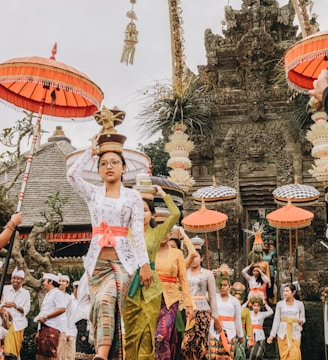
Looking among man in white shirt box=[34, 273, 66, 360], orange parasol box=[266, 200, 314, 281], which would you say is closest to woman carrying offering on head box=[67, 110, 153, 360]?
man in white shirt box=[34, 273, 66, 360]

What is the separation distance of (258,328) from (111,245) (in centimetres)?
775

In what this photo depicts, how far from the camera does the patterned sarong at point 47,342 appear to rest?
888cm

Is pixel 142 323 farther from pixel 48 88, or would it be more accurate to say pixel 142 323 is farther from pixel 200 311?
pixel 48 88

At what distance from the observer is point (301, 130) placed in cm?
1531

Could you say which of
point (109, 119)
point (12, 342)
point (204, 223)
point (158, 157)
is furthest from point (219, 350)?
point (158, 157)

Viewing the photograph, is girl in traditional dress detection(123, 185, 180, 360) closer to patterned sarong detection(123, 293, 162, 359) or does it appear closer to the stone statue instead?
patterned sarong detection(123, 293, 162, 359)

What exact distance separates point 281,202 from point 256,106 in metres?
2.92

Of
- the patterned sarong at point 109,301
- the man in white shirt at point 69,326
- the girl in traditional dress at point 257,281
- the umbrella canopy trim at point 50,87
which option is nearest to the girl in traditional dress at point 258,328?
the girl in traditional dress at point 257,281

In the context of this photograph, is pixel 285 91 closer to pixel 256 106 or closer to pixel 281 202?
pixel 256 106

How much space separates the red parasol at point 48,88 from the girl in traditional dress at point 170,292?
1.76m

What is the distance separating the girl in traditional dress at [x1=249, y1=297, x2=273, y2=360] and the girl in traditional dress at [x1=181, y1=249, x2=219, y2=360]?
152 inches

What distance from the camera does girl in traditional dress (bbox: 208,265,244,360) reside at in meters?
9.13

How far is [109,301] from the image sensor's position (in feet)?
15.5

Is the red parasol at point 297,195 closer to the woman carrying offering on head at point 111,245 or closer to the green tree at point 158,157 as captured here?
the woman carrying offering on head at point 111,245
